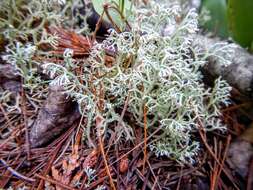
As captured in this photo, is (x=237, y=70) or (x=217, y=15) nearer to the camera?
(x=237, y=70)

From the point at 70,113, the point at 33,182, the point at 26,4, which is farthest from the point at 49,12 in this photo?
Result: the point at 33,182

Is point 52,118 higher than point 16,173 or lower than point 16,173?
higher

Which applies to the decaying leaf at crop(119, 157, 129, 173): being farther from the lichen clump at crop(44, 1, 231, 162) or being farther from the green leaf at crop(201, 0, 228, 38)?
the green leaf at crop(201, 0, 228, 38)

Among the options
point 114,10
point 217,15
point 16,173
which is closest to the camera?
point 16,173

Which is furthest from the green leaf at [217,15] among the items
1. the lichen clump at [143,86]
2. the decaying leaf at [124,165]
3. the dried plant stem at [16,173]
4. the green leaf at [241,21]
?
the dried plant stem at [16,173]

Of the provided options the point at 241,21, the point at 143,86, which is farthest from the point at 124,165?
the point at 241,21

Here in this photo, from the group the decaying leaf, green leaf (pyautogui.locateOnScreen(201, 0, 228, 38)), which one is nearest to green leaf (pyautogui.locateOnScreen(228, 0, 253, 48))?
green leaf (pyautogui.locateOnScreen(201, 0, 228, 38))

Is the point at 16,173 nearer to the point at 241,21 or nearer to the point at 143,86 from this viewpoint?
the point at 143,86

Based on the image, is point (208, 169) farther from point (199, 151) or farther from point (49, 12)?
point (49, 12)

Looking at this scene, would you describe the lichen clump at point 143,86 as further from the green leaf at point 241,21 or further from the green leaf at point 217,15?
the green leaf at point 217,15

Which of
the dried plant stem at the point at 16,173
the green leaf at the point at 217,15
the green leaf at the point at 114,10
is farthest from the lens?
the green leaf at the point at 217,15
